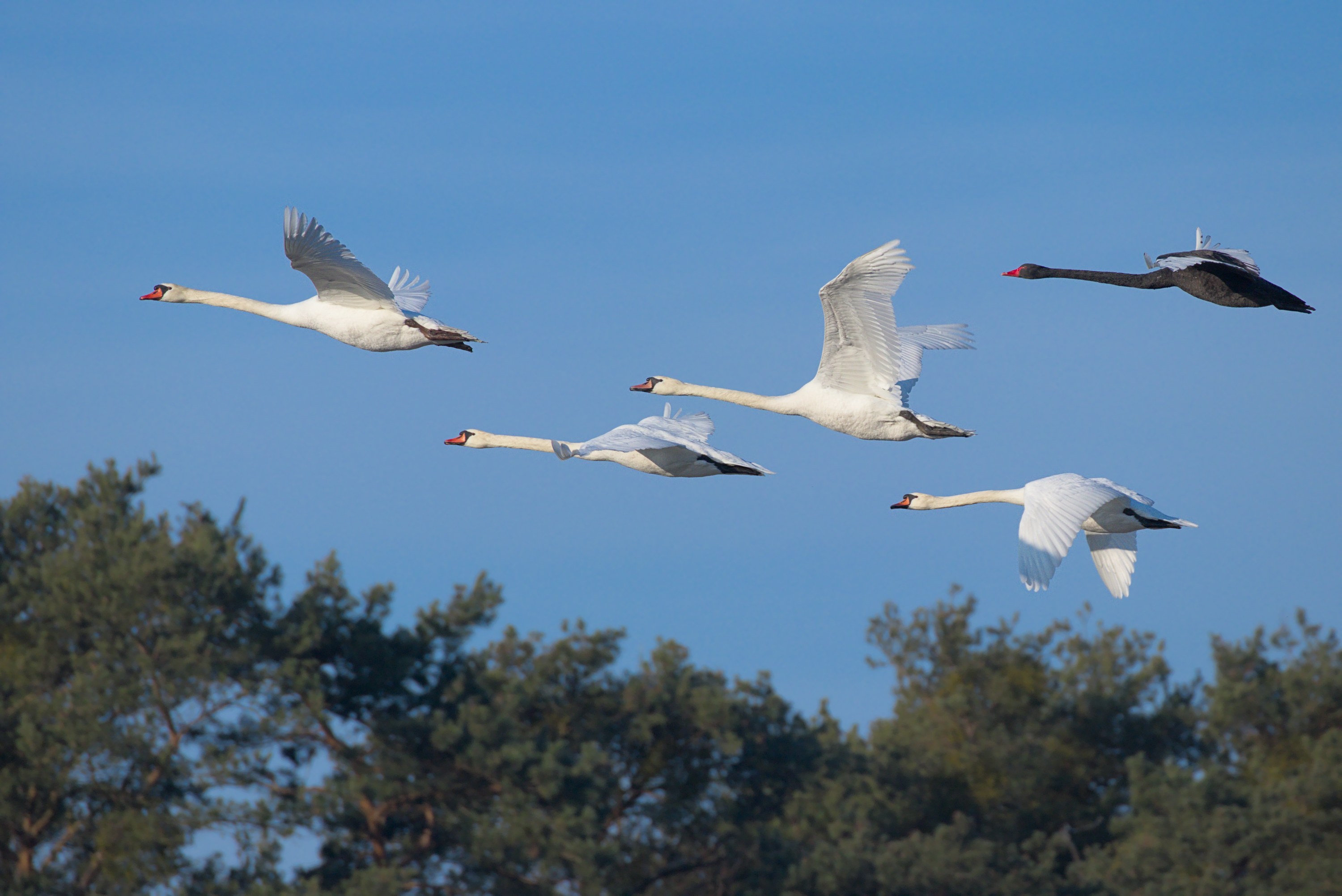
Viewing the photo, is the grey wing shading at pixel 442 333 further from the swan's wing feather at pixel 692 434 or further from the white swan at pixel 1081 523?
the white swan at pixel 1081 523

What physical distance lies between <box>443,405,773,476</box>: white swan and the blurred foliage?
20001 mm

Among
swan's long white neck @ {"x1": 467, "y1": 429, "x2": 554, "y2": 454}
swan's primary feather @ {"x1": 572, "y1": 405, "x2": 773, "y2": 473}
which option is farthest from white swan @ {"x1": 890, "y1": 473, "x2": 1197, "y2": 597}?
swan's long white neck @ {"x1": 467, "y1": 429, "x2": 554, "y2": 454}

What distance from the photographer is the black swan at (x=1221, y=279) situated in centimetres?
1738

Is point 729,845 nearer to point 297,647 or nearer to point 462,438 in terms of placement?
point 297,647

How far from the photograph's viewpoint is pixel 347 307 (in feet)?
64.8

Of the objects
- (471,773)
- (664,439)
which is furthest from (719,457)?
(471,773)

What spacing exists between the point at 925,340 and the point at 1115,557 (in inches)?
208

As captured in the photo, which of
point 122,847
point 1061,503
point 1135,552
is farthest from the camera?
point 122,847

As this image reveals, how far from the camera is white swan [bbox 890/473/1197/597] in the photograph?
16078 millimetres

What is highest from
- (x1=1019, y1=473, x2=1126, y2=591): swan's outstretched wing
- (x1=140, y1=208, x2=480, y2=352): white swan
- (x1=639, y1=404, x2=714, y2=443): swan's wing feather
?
(x1=140, y1=208, x2=480, y2=352): white swan

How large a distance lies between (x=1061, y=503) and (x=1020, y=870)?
2908 centimetres

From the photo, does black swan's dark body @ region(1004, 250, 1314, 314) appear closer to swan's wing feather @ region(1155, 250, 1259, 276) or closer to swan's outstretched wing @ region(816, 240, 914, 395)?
swan's wing feather @ region(1155, 250, 1259, 276)

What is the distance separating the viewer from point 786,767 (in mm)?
44906

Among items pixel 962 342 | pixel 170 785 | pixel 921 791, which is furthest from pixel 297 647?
pixel 962 342
